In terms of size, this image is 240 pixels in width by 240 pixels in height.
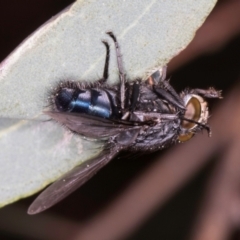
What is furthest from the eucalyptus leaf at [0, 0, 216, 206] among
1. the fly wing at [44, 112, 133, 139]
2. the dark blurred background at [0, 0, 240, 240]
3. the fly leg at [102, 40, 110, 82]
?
the dark blurred background at [0, 0, 240, 240]

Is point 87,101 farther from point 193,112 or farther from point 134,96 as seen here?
point 193,112

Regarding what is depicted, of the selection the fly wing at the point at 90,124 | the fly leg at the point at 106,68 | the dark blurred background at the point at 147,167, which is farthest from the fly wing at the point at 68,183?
the dark blurred background at the point at 147,167

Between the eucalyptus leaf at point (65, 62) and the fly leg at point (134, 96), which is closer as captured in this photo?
the eucalyptus leaf at point (65, 62)

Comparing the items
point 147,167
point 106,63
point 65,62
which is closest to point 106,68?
point 106,63

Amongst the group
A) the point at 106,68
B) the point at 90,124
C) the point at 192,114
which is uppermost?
the point at 106,68

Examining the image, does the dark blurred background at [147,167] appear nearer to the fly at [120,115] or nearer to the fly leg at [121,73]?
the fly at [120,115]

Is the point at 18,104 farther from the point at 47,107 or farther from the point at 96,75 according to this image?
the point at 96,75

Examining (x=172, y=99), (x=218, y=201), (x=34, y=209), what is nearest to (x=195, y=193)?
(x=218, y=201)
